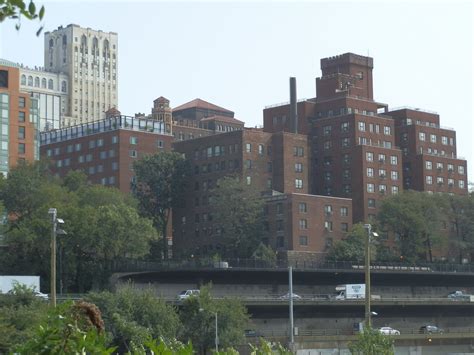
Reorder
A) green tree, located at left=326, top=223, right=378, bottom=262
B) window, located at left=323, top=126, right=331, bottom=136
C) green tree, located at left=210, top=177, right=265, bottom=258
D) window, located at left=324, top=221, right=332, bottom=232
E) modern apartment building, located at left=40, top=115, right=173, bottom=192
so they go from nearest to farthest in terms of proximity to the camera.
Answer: green tree, located at left=326, top=223, right=378, bottom=262, green tree, located at left=210, top=177, right=265, bottom=258, window, located at left=324, top=221, right=332, bottom=232, window, located at left=323, top=126, right=331, bottom=136, modern apartment building, located at left=40, top=115, right=173, bottom=192

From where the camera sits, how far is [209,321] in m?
97.0

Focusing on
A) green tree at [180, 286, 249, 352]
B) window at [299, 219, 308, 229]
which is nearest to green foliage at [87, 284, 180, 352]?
green tree at [180, 286, 249, 352]

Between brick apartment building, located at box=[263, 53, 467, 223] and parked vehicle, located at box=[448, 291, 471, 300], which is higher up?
brick apartment building, located at box=[263, 53, 467, 223]

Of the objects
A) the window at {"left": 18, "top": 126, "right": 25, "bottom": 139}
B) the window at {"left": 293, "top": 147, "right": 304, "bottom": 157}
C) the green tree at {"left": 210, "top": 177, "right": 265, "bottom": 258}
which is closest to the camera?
the green tree at {"left": 210, "top": 177, "right": 265, "bottom": 258}

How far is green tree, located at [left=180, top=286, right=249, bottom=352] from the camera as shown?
95.2 m

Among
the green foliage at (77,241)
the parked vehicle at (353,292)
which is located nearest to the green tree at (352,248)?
the parked vehicle at (353,292)

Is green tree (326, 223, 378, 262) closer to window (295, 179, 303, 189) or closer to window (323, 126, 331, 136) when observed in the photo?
window (295, 179, 303, 189)

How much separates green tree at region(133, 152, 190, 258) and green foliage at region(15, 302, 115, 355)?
479ft

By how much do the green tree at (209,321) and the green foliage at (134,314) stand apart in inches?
109

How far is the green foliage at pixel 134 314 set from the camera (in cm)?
8781

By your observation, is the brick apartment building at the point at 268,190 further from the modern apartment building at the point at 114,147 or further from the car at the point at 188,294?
the car at the point at 188,294

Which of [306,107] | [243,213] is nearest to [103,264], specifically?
[243,213]

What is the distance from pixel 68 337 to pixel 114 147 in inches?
6797

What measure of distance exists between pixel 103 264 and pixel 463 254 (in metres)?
68.5
